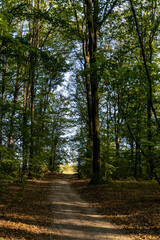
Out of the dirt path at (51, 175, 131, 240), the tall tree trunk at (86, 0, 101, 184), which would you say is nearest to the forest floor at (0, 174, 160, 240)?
the dirt path at (51, 175, 131, 240)

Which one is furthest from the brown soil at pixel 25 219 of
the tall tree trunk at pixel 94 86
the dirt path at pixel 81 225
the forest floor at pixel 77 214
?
the tall tree trunk at pixel 94 86

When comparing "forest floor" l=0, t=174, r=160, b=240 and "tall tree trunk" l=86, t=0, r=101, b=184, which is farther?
"tall tree trunk" l=86, t=0, r=101, b=184

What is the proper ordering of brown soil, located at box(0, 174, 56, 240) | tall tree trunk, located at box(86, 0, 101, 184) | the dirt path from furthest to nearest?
tall tree trunk, located at box(86, 0, 101, 184) < the dirt path < brown soil, located at box(0, 174, 56, 240)

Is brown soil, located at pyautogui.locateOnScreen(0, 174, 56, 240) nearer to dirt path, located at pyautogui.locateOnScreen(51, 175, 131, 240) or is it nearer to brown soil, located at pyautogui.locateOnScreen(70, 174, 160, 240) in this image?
dirt path, located at pyautogui.locateOnScreen(51, 175, 131, 240)

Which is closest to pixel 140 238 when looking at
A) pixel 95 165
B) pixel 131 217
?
pixel 131 217

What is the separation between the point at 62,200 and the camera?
981 centimetres

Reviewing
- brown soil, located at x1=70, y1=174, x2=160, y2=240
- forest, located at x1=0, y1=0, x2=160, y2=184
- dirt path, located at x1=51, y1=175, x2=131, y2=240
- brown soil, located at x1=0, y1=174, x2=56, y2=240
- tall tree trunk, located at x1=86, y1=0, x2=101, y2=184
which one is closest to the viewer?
brown soil, located at x1=0, y1=174, x2=56, y2=240

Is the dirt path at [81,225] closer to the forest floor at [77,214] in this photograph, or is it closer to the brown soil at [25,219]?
the forest floor at [77,214]

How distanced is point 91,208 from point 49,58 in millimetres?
Result: 7599

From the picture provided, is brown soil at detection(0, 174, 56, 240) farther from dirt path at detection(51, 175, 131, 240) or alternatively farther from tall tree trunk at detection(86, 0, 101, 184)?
tall tree trunk at detection(86, 0, 101, 184)

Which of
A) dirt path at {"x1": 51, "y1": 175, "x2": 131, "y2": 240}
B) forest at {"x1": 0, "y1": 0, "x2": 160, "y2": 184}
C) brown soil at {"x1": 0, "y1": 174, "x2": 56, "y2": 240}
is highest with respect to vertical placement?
forest at {"x1": 0, "y1": 0, "x2": 160, "y2": 184}

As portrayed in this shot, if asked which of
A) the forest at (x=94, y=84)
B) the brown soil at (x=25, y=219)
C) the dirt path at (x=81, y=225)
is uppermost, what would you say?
the forest at (x=94, y=84)

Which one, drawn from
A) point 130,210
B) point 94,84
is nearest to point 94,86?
point 94,84

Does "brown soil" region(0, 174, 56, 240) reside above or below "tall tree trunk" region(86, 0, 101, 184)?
below
